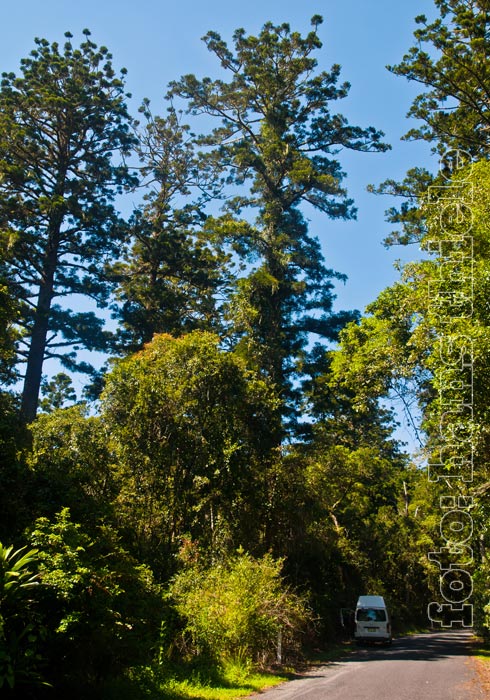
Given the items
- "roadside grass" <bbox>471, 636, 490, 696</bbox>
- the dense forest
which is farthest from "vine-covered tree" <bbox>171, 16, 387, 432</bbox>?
"roadside grass" <bbox>471, 636, 490, 696</bbox>

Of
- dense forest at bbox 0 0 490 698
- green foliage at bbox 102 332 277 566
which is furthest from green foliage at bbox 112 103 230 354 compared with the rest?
green foliage at bbox 102 332 277 566

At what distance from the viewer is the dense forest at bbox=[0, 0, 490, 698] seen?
36.1ft

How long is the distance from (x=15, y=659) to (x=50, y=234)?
28919 mm

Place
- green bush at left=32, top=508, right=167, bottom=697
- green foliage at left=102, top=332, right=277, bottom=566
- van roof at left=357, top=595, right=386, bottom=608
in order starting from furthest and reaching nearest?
1. van roof at left=357, top=595, right=386, bottom=608
2. green foliage at left=102, top=332, right=277, bottom=566
3. green bush at left=32, top=508, right=167, bottom=697

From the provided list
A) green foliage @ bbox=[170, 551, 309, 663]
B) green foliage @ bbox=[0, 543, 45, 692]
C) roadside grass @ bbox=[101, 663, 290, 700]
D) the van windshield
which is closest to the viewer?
green foliage @ bbox=[0, 543, 45, 692]

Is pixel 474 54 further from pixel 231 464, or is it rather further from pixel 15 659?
pixel 15 659

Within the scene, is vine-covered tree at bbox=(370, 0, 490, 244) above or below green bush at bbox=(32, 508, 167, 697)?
above

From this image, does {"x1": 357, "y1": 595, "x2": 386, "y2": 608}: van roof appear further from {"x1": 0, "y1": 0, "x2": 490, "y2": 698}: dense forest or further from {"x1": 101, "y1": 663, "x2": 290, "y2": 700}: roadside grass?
{"x1": 101, "y1": 663, "x2": 290, "y2": 700}: roadside grass

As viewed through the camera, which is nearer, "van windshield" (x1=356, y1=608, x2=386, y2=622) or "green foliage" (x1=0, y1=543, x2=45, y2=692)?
"green foliage" (x1=0, y1=543, x2=45, y2=692)

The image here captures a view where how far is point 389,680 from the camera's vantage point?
13.6 metres

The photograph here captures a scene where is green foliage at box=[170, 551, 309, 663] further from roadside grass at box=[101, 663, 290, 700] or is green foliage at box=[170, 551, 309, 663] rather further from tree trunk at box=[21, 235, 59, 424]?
tree trunk at box=[21, 235, 59, 424]

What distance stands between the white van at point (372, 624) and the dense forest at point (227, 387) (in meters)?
1.25

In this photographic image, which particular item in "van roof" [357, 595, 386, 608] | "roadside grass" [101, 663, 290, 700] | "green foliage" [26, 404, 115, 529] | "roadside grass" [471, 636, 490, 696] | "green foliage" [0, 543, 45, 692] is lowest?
"roadside grass" [471, 636, 490, 696]

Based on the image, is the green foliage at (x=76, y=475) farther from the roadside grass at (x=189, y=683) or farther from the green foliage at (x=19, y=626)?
the green foliage at (x=19, y=626)
